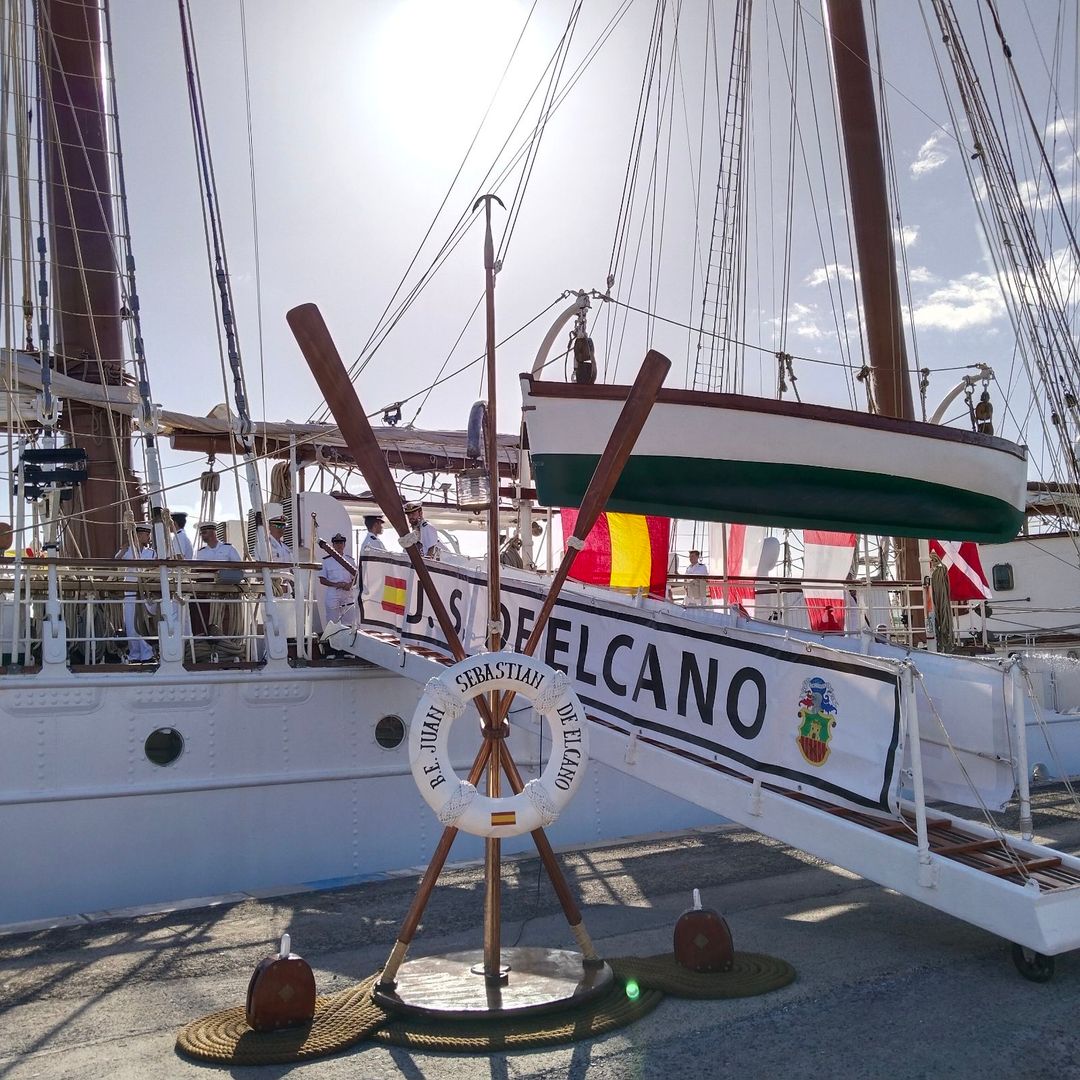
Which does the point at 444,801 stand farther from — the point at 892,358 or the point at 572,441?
the point at 892,358

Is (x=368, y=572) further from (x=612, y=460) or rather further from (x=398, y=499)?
(x=612, y=460)

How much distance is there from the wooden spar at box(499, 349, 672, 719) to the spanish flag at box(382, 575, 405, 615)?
5423mm

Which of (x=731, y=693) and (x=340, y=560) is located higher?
(x=340, y=560)

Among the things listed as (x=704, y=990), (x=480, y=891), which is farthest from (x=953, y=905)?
(x=480, y=891)

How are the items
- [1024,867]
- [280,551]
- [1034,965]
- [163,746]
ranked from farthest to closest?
[280,551], [163,746], [1024,867], [1034,965]

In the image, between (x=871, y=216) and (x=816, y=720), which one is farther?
(x=871, y=216)

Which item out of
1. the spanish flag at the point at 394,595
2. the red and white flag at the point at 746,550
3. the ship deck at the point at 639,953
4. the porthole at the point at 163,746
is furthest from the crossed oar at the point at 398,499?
the red and white flag at the point at 746,550

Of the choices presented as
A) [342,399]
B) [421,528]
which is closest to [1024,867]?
[342,399]

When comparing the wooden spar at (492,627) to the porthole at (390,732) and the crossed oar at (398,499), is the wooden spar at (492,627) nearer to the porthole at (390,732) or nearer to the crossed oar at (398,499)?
the crossed oar at (398,499)

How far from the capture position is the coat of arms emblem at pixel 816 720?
20.5 ft

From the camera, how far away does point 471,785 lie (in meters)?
5.20

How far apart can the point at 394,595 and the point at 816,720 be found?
231 inches

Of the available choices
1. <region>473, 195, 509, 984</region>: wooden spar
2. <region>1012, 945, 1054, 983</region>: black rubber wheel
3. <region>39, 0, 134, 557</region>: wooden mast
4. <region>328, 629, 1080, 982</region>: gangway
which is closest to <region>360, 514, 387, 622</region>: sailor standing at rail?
<region>328, 629, 1080, 982</region>: gangway

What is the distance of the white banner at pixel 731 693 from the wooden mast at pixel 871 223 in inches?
456
